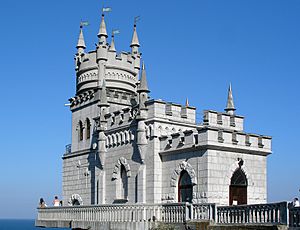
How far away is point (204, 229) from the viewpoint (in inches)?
1022

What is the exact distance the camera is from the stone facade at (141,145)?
29.6 m

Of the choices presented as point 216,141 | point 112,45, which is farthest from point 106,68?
point 216,141

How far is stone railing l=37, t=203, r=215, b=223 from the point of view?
27328 millimetres

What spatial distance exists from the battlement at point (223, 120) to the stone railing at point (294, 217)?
1250cm

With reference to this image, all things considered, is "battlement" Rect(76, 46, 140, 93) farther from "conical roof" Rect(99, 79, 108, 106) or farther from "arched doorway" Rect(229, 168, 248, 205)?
"arched doorway" Rect(229, 168, 248, 205)

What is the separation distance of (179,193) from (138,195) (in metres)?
3.05

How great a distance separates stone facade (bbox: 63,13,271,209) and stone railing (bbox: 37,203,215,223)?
1.38m

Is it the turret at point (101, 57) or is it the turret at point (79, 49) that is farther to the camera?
the turret at point (79, 49)

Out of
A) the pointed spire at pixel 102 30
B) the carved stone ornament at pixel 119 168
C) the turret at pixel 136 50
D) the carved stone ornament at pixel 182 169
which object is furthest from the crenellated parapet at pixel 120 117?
the turret at pixel 136 50

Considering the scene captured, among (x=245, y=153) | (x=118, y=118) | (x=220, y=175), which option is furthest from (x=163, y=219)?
(x=118, y=118)

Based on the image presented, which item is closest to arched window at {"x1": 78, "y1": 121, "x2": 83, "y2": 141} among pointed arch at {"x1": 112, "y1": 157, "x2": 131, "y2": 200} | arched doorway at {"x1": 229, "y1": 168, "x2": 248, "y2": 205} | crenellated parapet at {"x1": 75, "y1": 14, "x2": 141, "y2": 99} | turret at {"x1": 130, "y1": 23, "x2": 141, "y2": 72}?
crenellated parapet at {"x1": 75, "y1": 14, "x2": 141, "y2": 99}

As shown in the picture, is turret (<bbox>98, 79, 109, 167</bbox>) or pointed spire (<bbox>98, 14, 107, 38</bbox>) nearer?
turret (<bbox>98, 79, 109, 167</bbox>)

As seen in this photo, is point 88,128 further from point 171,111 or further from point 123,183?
point 171,111

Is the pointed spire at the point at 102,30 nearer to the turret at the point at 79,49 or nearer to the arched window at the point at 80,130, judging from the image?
the turret at the point at 79,49
